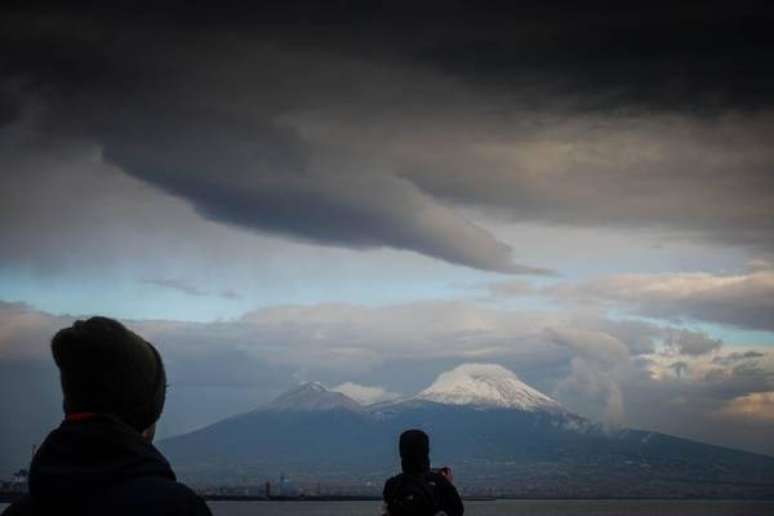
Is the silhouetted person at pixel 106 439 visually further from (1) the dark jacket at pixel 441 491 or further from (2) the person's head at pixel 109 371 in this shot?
(1) the dark jacket at pixel 441 491

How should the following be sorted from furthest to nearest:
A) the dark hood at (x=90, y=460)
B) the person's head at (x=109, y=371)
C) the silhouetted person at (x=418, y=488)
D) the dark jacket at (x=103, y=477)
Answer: the silhouetted person at (x=418, y=488) < the person's head at (x=109, y=371) < the dark hood at (x=90, y=460) < the dark jacket at (x=103, y=477)

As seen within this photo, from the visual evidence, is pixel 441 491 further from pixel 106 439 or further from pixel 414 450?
pixel 106 439

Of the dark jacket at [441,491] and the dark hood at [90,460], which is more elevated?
the dark hood at [90,460]

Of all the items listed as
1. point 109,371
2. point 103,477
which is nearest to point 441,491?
point 109,371

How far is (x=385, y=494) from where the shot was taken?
26.7 feet

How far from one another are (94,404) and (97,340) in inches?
8.9

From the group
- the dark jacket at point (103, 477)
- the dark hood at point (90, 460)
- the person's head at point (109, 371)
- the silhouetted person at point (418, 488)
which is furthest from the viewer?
the silhouetted person at point (418, 488)

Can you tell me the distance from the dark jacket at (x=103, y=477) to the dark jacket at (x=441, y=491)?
191 inches

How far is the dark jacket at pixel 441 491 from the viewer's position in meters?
8.04

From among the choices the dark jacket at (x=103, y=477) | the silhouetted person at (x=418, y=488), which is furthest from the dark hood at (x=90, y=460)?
the silhouetted person at (x=418, y=488)

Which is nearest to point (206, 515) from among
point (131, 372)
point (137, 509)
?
point (137, 509)

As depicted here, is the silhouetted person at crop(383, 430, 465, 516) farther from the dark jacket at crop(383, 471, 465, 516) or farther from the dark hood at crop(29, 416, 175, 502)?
the dark hood at crop(29, 416, 175, 502)

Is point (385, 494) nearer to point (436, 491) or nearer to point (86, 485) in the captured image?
point (436, 491)

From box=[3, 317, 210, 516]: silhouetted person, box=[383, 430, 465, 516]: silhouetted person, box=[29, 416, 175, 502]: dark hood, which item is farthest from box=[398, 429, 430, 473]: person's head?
box=[29, 416, 175, 502]: dark hood
